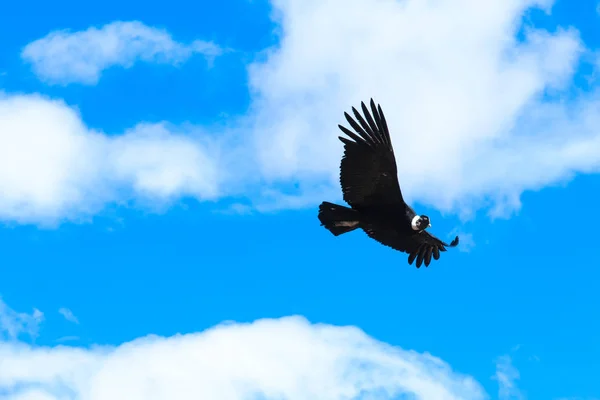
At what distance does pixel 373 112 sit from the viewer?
23.4 m

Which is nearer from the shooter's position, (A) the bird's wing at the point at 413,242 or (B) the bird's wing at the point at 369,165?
(B) the bird's wing at the point at 369,165

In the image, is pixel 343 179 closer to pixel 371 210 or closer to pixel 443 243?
pixel 371 210

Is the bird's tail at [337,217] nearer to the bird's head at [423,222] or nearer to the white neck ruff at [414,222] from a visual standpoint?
the white neck ruff at [414,222]

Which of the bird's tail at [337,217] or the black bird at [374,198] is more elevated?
the black bird at [374,198]

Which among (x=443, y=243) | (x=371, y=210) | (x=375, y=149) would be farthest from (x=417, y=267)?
(x=375, y=149)

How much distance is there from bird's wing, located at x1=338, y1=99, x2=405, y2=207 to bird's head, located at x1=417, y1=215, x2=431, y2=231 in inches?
28.8

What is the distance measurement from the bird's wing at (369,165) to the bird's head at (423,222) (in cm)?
73

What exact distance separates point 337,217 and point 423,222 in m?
2.25

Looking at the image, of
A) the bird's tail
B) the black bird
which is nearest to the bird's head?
the black bird

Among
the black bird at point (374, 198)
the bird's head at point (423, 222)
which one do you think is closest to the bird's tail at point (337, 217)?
the black bird at point (374, 198)

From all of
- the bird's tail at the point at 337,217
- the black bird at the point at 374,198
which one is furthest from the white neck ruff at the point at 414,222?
the bird's tail at the point at 337,217

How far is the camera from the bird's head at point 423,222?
25234 millimetres

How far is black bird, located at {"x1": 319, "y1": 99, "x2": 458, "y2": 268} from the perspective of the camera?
23.5 metres

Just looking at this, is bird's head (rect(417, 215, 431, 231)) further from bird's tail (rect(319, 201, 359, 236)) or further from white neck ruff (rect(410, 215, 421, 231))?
bird's tail (rect(319, 201, 359, 236))
